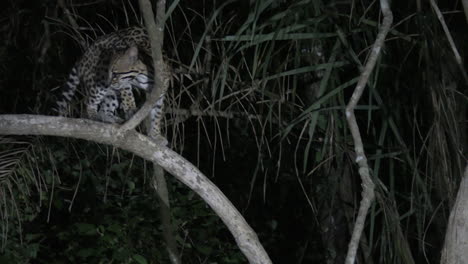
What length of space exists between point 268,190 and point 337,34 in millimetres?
2682

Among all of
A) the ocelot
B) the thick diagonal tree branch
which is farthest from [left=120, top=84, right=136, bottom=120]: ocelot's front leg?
the thick diagonal tree branch

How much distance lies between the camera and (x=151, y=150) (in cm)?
271

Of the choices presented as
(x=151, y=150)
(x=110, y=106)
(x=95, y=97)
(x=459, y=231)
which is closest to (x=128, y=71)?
(x=95, y=97)

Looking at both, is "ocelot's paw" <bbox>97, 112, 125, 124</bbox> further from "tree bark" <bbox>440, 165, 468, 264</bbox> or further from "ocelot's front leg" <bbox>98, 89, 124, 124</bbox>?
"tree bark" <bbox>440, 165, 468, 264</bbox>

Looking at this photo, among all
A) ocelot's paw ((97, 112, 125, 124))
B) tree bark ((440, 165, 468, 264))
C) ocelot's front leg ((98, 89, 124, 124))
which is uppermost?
ocelot's front leg ((98, 89, 124, 124))

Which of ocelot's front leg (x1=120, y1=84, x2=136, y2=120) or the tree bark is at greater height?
ocelot's front leg (x1=120, y1=84, x2=136, y2=120)

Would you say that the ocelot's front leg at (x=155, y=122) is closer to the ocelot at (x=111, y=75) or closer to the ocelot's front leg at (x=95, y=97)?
the ocelot at (x=111, y=75)

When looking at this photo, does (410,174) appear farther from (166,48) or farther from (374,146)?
(166,48)

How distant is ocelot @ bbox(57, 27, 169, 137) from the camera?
4.11 meters

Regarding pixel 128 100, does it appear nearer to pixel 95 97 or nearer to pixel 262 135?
pixel 95 97

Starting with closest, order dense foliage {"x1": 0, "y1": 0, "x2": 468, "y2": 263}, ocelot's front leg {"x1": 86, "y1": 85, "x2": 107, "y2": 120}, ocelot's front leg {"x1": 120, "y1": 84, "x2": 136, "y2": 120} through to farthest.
Result: dense foliage {"x1": 0, "y1": 0, "x2": 468, "y2": 263} < ocelot's front leg {"x1": 120, "y1": 84, "x2": 136, "y2": 120} < ocelot's front leg {"x1": 86, "y1": 85, "x2": 107, "y2": 120}

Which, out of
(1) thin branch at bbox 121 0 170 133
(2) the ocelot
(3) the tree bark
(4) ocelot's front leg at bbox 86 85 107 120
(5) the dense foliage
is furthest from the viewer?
(4) ocelot's front leg at bbox 86 85 107 120

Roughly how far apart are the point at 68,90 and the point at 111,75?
17.5 inches

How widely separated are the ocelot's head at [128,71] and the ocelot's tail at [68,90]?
1.07 ft
